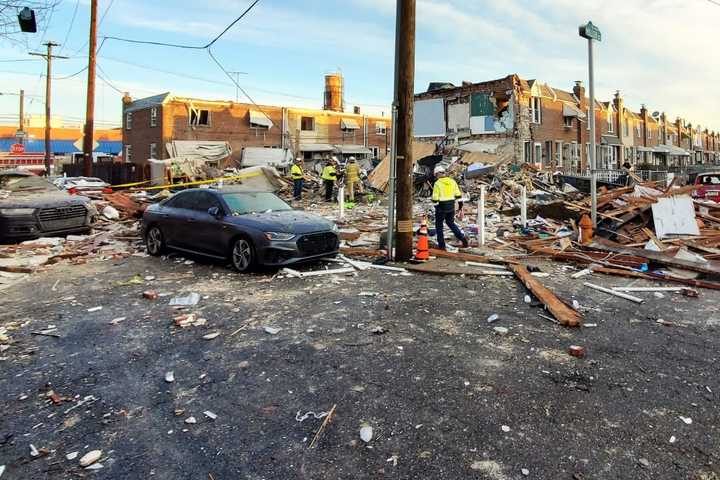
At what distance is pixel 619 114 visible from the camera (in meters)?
48.1

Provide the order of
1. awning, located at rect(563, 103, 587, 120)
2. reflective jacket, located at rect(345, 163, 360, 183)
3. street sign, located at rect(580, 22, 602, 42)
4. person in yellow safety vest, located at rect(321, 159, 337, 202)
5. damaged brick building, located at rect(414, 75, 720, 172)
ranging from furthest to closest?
awning, located at rect(563, 103, 587, 120) < damaged brick building, located at rect(414, 75, 720, 172) < person in yellow safety vest, located at rect(321, 159, 337, 202) < reflective jacket, located at rect(345, 163, 360, 183) < street sign, located at rect(580, 22, 602, 42)

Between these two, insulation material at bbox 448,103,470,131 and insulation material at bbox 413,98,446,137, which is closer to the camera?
insulation material at bbox 448,103,470,131

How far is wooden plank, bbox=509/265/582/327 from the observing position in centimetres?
529

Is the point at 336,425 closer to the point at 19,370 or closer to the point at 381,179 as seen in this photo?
the point at 19,370

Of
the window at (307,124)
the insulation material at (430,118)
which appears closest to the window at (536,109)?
the insulation material at (430,118)

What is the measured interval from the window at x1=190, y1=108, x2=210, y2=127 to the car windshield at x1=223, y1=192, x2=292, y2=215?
29968mm

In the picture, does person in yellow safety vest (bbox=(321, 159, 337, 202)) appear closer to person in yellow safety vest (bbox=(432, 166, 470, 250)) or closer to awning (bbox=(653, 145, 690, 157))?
person in yellow safety vest (bbox=(432, 166, 470, 250))

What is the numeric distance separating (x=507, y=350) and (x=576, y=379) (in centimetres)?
74

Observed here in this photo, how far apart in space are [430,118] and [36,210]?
26986 mm

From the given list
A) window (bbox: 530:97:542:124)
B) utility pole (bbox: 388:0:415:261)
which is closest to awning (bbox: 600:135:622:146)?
window (bbox: 530:97:542:124)

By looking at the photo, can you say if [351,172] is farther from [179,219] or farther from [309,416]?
[309,416]

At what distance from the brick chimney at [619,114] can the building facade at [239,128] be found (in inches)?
962

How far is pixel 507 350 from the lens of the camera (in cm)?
459

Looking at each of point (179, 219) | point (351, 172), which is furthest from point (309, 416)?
point (351, 172)
